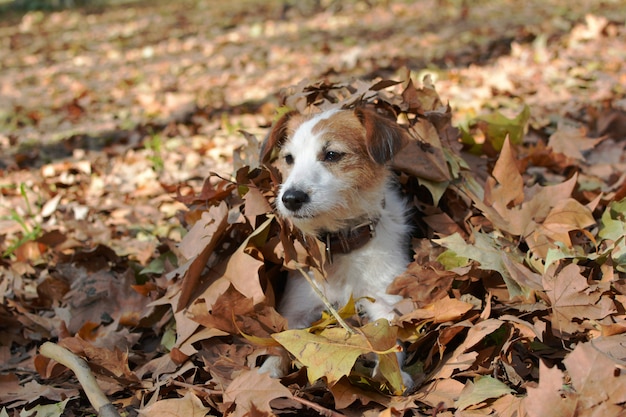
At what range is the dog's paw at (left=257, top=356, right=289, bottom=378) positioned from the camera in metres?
2.92

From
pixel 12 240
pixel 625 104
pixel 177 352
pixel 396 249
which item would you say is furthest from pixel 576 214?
pixel 12 240

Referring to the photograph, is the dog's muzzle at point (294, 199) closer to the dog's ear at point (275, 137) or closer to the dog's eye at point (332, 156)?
the dog's eye at point (332, 156)

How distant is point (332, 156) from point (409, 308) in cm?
85

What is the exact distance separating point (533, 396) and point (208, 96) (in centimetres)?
626

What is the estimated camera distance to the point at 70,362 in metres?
2.82

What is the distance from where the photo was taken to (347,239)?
3.16m

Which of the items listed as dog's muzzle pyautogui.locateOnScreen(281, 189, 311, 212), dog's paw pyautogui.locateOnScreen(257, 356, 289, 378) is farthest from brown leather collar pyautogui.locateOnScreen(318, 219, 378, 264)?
dog's paw pyautogui.locateOnScreen(257, 356, 289, 378)

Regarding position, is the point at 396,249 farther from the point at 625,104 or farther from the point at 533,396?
the point at 625,104

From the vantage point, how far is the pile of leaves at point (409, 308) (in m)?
2.49

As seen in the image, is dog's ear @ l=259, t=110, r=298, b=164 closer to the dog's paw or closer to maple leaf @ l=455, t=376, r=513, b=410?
the dog's paw

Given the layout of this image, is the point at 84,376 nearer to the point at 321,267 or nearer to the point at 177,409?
the point at 177,409

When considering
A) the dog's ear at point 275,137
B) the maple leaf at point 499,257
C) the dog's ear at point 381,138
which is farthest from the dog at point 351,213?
the maple leaf at point 499,257

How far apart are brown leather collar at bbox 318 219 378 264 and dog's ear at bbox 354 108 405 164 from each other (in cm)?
36

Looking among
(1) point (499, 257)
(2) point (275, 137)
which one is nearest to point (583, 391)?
(1) point (499, 257)
